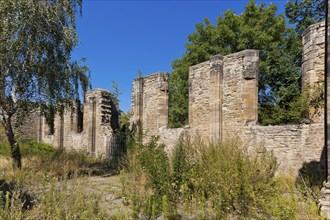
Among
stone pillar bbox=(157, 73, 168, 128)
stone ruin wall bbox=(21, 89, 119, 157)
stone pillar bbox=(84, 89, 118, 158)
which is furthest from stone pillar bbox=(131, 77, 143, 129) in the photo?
stone pillar bbox=(84, 89, 118, 158)

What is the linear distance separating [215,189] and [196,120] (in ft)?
20.7

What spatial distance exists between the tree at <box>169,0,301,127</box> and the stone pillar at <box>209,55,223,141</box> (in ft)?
12.6

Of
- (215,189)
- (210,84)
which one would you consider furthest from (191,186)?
(210,84)

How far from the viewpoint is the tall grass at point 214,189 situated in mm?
4367

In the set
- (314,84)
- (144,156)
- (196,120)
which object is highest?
(314,84)

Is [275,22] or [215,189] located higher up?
[275,22]

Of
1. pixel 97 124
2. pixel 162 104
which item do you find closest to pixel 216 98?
pixel 162 104

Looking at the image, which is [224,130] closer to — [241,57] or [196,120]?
[196,120]

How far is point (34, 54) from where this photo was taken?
7.88 metres

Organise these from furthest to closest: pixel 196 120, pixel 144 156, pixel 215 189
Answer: pixel 196 120, pixel 144 156, pixel 215 189

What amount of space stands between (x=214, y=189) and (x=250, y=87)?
5.33 meters

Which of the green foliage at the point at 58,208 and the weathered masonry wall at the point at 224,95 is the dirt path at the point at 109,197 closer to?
the green foliage at the point at 58,208

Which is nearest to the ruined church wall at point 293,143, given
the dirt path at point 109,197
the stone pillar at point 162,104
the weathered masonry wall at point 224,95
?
the weathered masonry wall at point 224,95

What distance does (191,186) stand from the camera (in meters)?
5.75
